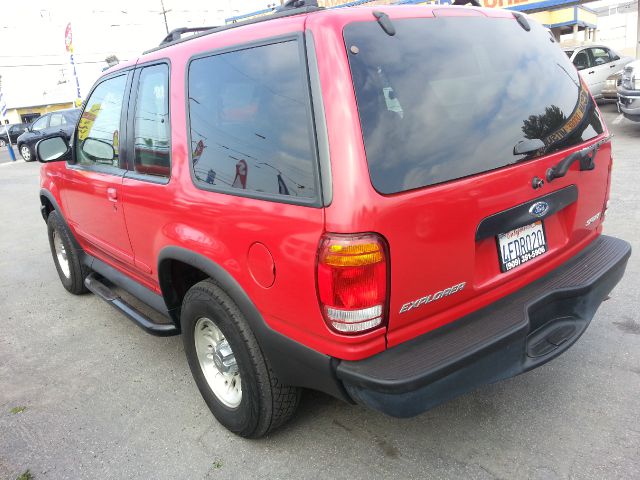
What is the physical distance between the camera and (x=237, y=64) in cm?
227

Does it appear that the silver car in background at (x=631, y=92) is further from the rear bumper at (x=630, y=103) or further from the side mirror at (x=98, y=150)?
the side mirror at (x=98, y=150)

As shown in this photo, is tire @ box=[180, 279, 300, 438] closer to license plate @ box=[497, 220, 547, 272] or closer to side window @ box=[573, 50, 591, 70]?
license plate @ box=[497, 220, 547, 272]

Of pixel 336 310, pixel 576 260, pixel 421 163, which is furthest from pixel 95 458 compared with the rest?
pixel 576 260

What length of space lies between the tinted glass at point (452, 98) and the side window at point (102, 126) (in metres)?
1.93

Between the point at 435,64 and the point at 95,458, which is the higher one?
the point at 435,64

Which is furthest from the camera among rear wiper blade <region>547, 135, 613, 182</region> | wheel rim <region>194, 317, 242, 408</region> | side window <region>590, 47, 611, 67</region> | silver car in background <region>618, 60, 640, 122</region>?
side window <region>590, 47, 611, 67</region>

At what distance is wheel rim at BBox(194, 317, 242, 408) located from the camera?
8.60 ft

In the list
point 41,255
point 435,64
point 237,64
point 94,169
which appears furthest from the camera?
point 41,255

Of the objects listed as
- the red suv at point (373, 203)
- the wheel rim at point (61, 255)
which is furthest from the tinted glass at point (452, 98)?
the wheel rim at point (61, 255)

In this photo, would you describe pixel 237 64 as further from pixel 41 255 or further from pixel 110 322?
pixel 41 255

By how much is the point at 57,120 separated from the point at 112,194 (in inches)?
742

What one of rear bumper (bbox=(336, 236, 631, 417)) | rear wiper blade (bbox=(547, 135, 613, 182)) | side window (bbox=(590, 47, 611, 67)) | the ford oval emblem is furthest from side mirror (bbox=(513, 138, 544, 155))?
side window (bbox=(590, 47, 611, 67))

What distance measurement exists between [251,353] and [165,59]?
1.62 meters

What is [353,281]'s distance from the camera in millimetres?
1861
